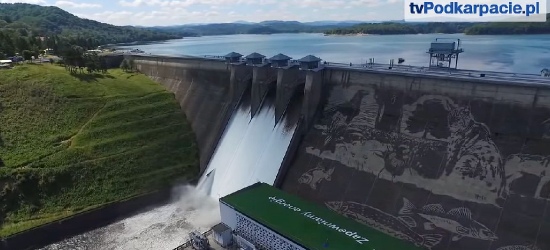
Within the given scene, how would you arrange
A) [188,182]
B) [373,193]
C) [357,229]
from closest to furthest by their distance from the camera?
[357,229] < [373,193] < [188,182]

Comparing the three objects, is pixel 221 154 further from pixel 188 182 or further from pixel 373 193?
pixel 373 193

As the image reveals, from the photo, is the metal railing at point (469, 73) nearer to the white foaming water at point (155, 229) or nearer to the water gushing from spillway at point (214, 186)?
the water gushing from spillway at point (214, 186)

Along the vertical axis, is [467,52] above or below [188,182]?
above

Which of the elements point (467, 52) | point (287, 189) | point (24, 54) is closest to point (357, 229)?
point (287, 189)

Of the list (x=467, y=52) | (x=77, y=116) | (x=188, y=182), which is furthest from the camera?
(x=467, y=52)

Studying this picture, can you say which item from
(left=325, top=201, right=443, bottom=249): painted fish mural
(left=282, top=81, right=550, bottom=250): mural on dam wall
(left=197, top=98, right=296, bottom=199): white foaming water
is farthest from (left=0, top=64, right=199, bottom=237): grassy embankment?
(left=325, top=201, right=443, bottom=249): painted fish mural

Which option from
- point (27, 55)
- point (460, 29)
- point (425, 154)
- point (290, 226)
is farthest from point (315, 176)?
point (460, 29)

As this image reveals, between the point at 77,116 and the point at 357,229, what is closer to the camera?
the point at 357,229
